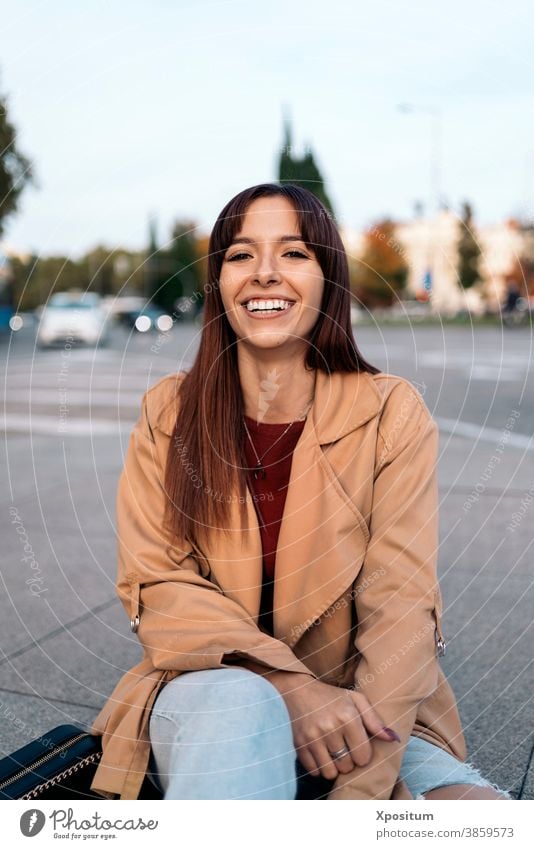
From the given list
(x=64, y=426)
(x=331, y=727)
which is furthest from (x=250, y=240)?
(x=64, y=426)

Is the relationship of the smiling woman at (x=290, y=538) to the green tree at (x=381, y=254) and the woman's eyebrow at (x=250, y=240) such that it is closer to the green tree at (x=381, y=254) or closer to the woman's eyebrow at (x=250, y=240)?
the woman's eyebrow at (x=250, y=240)

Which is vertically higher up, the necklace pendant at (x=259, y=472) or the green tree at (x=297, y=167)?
the green tree at (x=297, y=167)

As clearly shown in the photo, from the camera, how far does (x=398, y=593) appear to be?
1890 mm

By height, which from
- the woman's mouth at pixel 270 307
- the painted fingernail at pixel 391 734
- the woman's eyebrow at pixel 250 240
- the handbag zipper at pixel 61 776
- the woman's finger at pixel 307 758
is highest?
the woman's eyebrow at pixel 250 240

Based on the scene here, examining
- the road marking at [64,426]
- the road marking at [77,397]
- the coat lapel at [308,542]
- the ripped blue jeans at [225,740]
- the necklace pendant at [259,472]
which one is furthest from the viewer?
the road marking at [77,397]

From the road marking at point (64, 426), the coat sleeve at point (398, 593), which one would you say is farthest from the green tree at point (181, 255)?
the road marking at point (64, 426)

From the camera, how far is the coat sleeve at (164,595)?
5.98 feet

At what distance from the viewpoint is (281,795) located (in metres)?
1.63

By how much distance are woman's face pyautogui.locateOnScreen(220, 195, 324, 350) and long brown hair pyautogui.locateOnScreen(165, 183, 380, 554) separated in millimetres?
22

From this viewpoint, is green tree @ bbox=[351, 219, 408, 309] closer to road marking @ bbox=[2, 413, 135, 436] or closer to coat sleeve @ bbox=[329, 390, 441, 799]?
coat sleeve @ bbox=[329, 390, 441, 799]

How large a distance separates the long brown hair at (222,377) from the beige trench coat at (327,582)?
1.4 inches

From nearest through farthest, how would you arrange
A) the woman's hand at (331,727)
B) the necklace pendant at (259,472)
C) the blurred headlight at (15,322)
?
the woman's hand at (331,727) < the necklace pendant at (259,472) < the blurred headlight at (15,322)

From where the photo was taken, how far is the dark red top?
205 cm

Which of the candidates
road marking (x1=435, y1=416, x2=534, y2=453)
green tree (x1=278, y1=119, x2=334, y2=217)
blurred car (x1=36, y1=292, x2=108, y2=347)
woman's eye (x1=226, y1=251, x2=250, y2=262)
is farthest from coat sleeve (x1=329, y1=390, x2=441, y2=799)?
blurred car (x1=36, y1=292, x2=108, y2=347)
